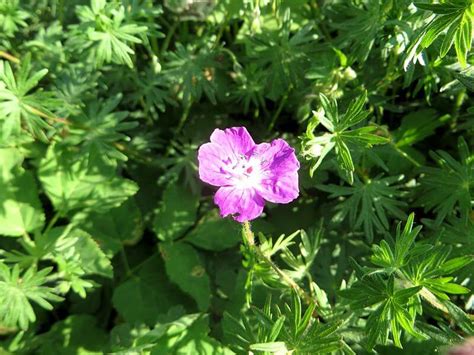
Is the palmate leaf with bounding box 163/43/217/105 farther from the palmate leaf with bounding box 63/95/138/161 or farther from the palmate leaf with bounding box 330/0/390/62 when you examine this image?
the palmate leaf with bounding box 330/0/390/62

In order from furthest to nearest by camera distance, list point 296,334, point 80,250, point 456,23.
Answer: point 80,250 < point 296,334 < point 456,23

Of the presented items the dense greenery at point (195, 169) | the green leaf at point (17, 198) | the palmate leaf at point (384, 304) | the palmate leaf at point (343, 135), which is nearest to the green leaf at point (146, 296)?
the dense greenery at point (195, 169)

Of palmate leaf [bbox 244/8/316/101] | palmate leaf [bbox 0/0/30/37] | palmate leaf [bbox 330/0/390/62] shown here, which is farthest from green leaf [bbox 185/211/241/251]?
palmate leaf [bbox 0/0/30/37]

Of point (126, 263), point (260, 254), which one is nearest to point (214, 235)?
point (126, 263)

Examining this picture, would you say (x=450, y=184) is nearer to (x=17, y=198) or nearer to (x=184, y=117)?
(x=184, y=117)

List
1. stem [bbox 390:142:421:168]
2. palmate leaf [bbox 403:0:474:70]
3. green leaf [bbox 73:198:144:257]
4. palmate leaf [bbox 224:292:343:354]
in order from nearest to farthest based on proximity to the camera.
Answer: palmate leaf [bbox 403:0:474:70], palmate leaf [bbox 224:292:343:354], stem [bbox 390:142:421:168], green leaf [bbox 73:198:144:257]

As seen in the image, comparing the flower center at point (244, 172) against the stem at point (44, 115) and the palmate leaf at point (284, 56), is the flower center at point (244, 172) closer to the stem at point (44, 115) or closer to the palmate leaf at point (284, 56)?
Answer: the palmate leaf at point (284, 56)
